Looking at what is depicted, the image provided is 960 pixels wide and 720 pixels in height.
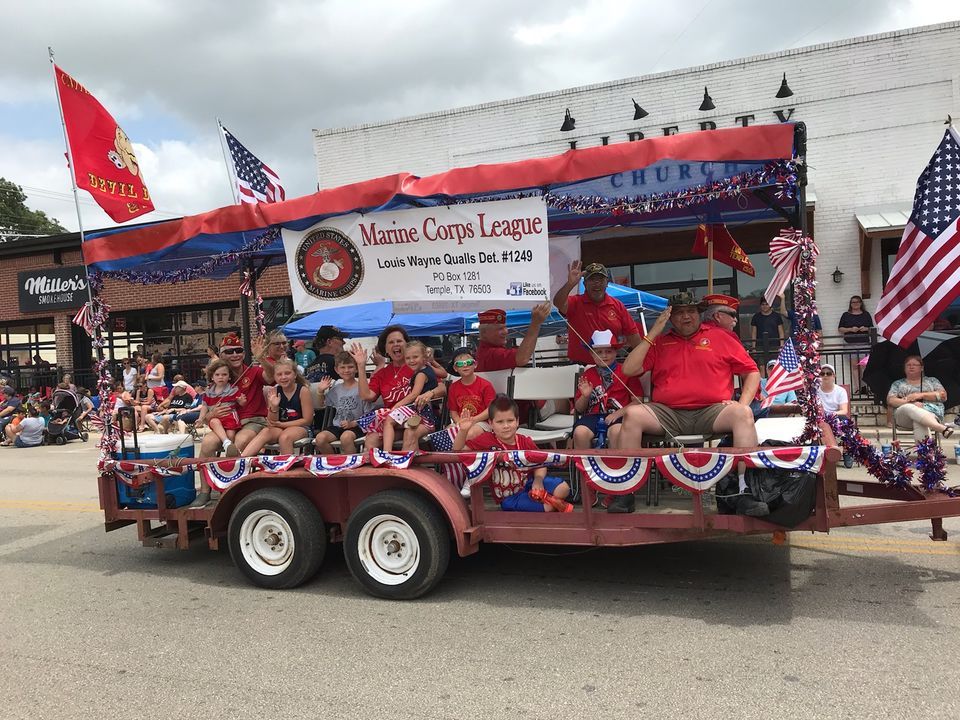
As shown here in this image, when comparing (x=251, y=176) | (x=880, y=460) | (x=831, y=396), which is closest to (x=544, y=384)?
(x=880, y=460)

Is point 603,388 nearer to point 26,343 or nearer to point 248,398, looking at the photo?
point 248,398

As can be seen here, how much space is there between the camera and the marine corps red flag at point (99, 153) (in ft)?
19.6

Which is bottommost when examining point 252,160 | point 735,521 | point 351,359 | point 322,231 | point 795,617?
point 795,617

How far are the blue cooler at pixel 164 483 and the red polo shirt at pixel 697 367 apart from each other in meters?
3.66

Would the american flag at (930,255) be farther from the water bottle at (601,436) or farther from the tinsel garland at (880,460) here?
the water bottle at (601,436)

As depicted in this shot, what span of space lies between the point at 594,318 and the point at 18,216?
212ft

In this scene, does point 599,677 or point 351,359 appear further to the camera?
point 351,359

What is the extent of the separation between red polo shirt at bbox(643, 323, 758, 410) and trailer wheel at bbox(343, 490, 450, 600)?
73.4 inches

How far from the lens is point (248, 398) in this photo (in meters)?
6.51

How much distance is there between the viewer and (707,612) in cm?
430

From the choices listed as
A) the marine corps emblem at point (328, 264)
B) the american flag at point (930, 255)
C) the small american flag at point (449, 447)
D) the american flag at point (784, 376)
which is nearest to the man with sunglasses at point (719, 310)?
the american flag at point (784, 376)

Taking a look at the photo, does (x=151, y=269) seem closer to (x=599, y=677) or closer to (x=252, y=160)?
(x=252, y=160)

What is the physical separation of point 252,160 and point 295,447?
17.6 ft

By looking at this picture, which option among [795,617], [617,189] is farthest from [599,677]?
[617,189]
